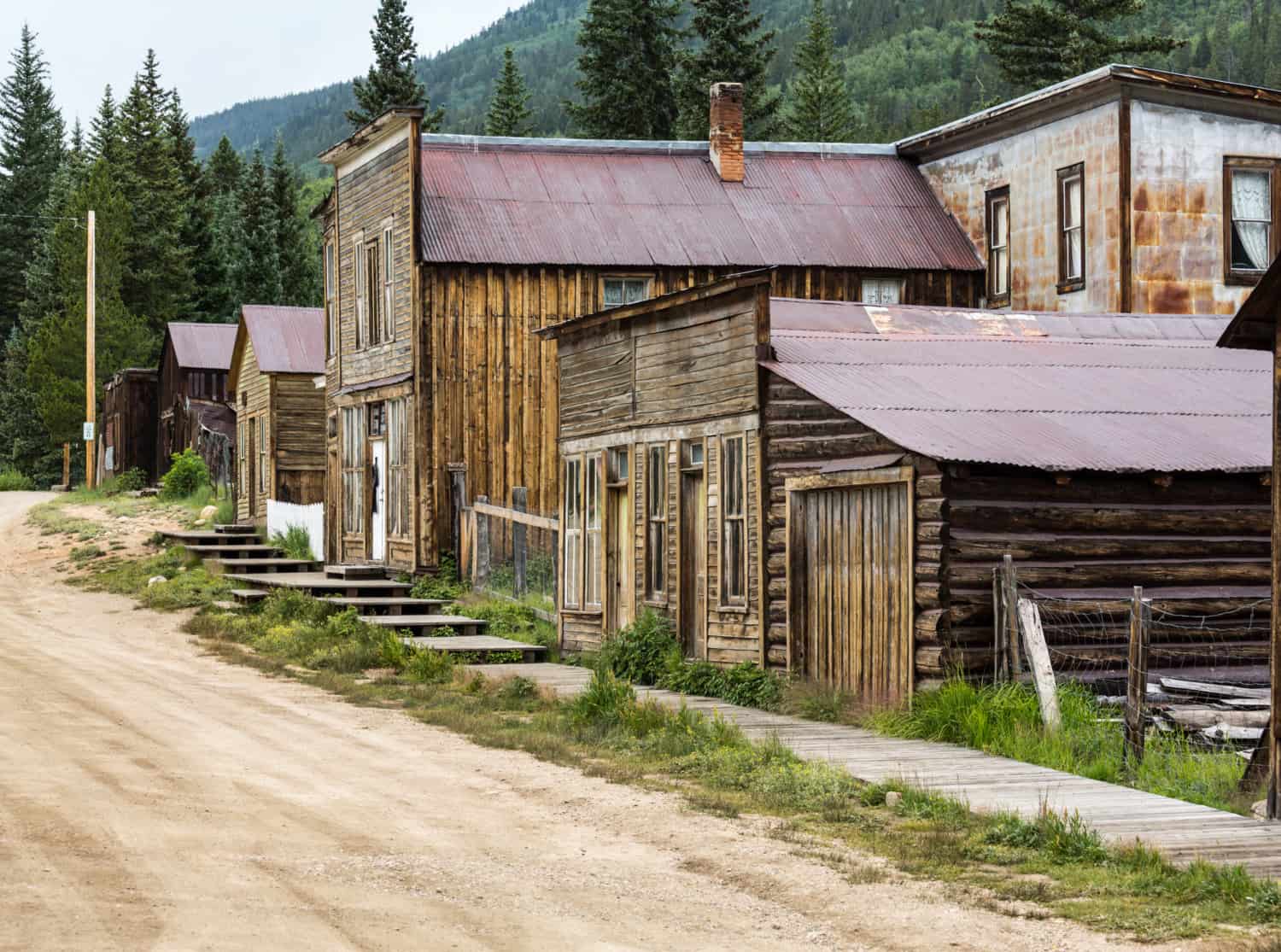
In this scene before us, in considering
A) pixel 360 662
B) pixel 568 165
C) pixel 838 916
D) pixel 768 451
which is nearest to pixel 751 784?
pixel 838 916

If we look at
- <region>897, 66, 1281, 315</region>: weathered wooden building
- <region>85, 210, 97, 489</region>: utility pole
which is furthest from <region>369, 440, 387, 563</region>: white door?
<region>85, 210, 97, 489</region>: utility pole

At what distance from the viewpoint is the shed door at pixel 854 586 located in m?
14.5

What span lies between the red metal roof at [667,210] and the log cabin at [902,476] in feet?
24.9

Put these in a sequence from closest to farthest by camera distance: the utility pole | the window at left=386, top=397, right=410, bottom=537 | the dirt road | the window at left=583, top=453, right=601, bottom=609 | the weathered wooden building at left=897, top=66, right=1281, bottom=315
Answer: the dirt road, the window at left=583, top=453, right=601, bottom=609, the weathered wooden building at left=897, top=66, right=1281, bottom=315, the window at left=386, top=397, right=410, bottom=537, the utility pole

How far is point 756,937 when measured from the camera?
7836 millimetres

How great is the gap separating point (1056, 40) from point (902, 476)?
43.7 m

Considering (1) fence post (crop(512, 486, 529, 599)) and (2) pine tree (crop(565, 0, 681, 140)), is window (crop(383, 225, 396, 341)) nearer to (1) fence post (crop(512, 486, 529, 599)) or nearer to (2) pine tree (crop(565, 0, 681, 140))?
(1) fence post (crop(512, 486, 529, 599))

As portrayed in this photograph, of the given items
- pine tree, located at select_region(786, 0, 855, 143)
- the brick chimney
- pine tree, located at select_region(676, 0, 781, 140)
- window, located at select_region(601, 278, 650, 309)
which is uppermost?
A: pine tree, located at select_region(786, 0, 855, 143)

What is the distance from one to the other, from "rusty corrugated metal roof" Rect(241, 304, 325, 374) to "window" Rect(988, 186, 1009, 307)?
16.3 meters

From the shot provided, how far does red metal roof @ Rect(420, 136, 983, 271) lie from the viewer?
28047 millimetres

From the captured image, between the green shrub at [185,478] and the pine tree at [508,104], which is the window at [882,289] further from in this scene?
the pine tree at [508,104]

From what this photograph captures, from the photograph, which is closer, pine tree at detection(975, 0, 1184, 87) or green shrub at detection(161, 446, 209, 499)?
green shrub at detection(161, 446, 209, 499)

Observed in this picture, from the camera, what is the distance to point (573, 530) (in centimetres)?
2155

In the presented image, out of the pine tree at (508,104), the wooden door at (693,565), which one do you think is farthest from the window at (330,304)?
the pine tree at (508,104)
